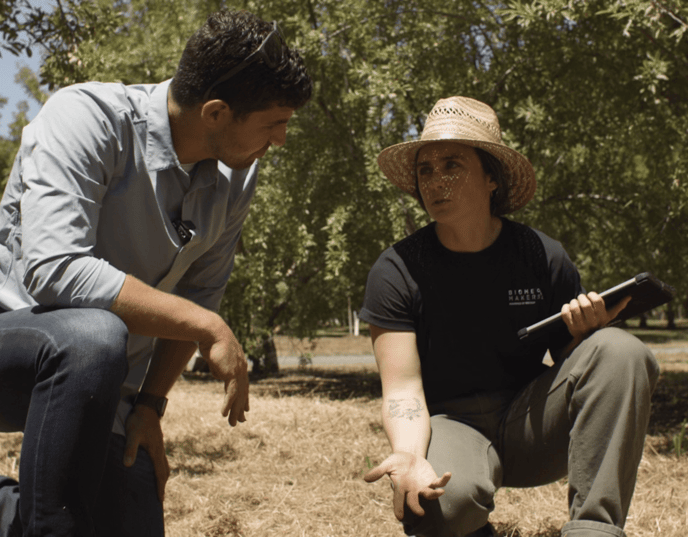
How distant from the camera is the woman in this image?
2111 mm

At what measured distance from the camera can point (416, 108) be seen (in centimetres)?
766

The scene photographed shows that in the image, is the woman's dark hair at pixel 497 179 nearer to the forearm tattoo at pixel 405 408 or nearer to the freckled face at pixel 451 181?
the freckled face at pixel 451 181

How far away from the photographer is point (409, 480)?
7.00ft

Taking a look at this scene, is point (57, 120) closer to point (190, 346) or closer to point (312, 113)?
point (190, 346)

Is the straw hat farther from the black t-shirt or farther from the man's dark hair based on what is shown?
the man's dark hair

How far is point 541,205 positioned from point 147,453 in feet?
A: 20.4

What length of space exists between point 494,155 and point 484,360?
810mm

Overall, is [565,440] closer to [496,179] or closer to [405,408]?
[405,408]

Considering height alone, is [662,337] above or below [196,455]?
below

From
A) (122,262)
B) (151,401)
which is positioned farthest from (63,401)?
(151,401)

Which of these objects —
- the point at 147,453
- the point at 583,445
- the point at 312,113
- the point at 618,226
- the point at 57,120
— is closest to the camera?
the point at 57,120

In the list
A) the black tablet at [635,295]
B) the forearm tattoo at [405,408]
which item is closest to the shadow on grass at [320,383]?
the forearm tattoo at [405,408]

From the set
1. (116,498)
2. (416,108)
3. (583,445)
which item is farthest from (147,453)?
(416,108)

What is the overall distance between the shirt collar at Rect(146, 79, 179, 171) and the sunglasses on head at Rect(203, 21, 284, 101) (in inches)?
6.2
